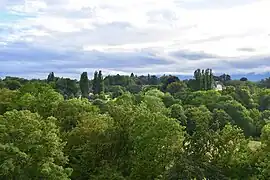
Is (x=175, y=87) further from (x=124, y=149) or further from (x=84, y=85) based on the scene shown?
(x=124, y=149)

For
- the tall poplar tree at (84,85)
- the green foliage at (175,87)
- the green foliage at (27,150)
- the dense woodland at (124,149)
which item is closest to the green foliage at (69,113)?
the dense woodland at (124,149)

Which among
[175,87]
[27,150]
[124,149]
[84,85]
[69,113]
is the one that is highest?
[84,85]

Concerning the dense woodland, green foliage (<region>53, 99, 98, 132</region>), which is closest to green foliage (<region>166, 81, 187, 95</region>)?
green foliage (<region>53, 99, 98, 132</region>)

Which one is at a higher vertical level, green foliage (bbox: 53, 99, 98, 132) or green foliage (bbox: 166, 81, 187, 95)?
green foliage (bbox: 166, 81, 187, 95)

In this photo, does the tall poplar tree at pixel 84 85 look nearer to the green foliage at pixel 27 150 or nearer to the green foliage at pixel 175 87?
the green foliage at pixel 175 87

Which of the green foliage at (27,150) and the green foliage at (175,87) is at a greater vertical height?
the green foliage at (175,87)

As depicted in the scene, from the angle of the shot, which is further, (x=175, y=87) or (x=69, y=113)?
(x=175, y=87)

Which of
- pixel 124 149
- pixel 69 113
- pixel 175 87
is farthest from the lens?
pixel 175 87

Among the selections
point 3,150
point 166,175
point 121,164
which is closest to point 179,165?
point 166,175

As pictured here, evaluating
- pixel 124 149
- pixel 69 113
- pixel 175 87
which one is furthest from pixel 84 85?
pixel 124 149

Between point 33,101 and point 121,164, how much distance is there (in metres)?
19.8

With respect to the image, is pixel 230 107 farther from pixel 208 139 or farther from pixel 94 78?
pixel 94 78

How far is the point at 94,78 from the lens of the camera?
141 metres

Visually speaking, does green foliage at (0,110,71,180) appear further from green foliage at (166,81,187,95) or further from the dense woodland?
green foliage at (166,81,187,95)
